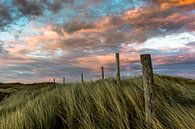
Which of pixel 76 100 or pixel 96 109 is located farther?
pixel 76 100

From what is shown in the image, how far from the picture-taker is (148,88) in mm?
6594

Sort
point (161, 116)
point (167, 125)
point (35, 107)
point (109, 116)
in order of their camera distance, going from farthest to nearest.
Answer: point (35, 107) < point (109, 116) < point (161, 116) < point (167, 125)

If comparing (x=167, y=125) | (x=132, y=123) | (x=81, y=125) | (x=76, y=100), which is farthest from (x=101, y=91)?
(x=167, y=125)

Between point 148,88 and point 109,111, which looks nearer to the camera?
point 148,88

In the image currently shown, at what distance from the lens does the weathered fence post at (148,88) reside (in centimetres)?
636

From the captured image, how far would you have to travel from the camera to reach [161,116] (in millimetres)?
6504

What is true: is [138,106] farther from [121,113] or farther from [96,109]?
[96,109]

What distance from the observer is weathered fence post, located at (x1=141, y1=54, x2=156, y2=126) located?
20.9ft

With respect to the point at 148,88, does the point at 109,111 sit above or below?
below

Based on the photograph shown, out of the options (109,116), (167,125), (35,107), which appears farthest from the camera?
(35,107)

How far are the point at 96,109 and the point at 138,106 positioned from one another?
3.54 feet

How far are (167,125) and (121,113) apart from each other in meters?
1.18

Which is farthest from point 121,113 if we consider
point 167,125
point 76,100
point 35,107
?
point 35,107

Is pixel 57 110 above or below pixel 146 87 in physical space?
below
